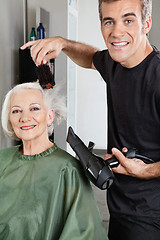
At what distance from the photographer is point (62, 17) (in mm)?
3912

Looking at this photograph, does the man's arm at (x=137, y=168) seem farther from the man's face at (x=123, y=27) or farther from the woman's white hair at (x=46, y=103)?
the woman's white hair at (x=46, y=103)

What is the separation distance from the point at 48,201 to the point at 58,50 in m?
0.82

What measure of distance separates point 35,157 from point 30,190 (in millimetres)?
192

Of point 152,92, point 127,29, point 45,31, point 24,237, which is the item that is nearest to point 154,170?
point 152,92

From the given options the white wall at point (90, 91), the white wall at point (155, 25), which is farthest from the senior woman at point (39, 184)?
the white wall at point (90, 91)

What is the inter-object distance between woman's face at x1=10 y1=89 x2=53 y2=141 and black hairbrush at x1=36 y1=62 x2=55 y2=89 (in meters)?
0.07

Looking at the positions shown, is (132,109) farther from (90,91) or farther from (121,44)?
(90,91)

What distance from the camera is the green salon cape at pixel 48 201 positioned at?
5.15ft

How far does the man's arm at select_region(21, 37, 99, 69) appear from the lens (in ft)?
5.43

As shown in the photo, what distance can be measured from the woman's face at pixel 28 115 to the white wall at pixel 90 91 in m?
3.34

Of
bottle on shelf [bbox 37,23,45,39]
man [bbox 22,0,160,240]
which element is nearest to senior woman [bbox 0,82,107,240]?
man [bbox 22,0,160,240]

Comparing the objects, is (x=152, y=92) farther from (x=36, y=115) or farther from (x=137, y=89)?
(x=36, y=115)

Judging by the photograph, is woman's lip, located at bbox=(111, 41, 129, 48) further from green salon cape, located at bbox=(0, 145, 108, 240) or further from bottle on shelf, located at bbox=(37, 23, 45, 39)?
bottle on shelf, located at bbox=(37, 23, 45, 39)

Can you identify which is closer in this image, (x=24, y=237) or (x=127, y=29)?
(x=127, y=29)
